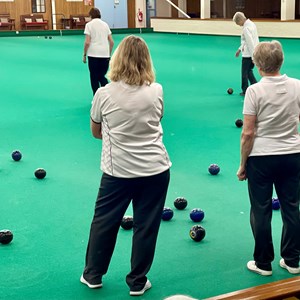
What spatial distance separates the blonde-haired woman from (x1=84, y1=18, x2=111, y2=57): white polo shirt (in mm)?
7497

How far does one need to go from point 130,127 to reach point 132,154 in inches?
7.5

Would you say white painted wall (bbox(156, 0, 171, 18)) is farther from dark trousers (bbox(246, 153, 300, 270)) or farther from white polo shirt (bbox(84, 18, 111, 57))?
dark trousers (bbox(246, 153, 300, 270))

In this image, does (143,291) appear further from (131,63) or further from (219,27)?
(219,27)

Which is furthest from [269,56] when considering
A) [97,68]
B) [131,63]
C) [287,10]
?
[287,10]

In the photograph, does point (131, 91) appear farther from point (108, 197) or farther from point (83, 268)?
point (83, 268)

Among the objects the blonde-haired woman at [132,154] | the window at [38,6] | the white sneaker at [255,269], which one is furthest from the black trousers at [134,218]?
the window at [38,6]

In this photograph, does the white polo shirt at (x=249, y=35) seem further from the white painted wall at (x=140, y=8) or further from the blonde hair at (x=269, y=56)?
the white painted wall at (x=140, y=8)

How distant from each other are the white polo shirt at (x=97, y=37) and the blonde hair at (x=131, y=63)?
301 inches

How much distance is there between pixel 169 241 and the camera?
559cm

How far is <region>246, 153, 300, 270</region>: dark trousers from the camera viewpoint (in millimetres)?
4613

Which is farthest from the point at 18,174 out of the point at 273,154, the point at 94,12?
the point at 94,12

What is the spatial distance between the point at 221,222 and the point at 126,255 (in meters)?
1.18

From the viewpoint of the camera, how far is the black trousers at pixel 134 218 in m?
4.40

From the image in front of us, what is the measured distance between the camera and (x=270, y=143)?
4602 mm
